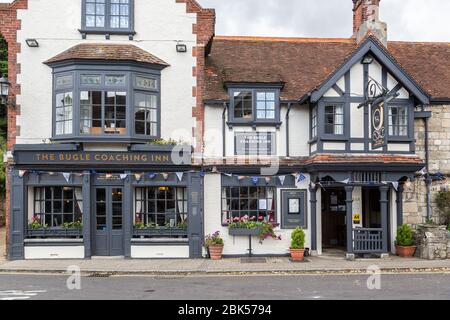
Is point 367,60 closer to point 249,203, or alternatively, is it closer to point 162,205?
point 249,203

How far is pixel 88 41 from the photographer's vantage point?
60.5ft

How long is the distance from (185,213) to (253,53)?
6863 millimetres

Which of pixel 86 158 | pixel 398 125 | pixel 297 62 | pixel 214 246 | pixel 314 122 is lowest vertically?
pixel 214 246

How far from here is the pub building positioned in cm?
1777

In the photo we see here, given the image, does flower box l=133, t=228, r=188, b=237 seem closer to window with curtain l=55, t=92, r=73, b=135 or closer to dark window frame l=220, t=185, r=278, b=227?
dark window frame l=220, t=185, r=278, b=227

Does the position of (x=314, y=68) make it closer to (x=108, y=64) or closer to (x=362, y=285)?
(x=108, y=64)

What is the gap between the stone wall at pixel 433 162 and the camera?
19.1 meters

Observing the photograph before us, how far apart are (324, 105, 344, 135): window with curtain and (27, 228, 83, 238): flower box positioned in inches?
357

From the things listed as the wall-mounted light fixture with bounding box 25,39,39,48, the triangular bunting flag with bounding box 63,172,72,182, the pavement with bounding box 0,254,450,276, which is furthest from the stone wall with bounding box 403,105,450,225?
the wall-mounted light fixture with bounding box 25,39,39,48

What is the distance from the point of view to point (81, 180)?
18.1 metres

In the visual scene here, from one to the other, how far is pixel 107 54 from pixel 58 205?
542 centimetres

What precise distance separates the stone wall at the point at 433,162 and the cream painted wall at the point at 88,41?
26.6 feet

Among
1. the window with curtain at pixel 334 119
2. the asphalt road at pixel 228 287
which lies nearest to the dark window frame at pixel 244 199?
the window with curtain at pixel 334 119

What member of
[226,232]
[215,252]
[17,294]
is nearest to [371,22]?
[226,232]
